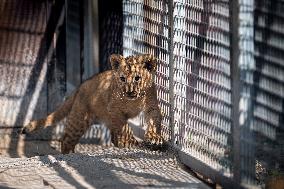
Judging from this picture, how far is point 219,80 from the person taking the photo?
21.7 feet

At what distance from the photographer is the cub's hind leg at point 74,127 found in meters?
9.83

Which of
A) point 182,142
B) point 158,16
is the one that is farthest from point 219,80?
point 158,16

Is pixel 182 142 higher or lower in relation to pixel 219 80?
lower

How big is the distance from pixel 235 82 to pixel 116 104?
122 inches

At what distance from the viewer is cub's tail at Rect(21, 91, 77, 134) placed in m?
9.85

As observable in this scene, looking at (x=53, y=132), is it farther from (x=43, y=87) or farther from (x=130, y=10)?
(x=130, y=10)

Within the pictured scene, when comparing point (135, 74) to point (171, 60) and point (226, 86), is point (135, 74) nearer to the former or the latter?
point (171, 60)

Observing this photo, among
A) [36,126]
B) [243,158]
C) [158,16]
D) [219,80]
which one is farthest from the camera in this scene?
[36,126]

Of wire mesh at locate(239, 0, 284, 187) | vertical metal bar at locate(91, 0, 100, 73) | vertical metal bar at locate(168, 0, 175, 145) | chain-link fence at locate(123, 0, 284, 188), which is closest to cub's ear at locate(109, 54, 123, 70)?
chain-link fence at locate(123, 0, 284, 188)

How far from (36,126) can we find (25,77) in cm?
127

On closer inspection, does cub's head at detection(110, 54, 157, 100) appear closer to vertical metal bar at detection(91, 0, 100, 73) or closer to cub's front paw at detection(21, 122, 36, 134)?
cub's front paw at detection(21, 122, 36, 134)

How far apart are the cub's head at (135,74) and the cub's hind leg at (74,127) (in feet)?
3.84

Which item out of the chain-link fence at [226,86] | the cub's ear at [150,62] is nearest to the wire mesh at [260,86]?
the chain-link fence at [226,86]

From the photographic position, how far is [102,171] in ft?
23.7
